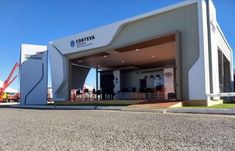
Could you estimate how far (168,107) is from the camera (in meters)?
12.8

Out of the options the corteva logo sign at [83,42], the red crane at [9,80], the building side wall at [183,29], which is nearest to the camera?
the building side wall at [183,29]

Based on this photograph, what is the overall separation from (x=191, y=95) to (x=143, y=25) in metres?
5.63

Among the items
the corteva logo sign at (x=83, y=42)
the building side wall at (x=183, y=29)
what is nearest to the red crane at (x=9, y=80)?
the corteva logo sign at (x=83, y=42)

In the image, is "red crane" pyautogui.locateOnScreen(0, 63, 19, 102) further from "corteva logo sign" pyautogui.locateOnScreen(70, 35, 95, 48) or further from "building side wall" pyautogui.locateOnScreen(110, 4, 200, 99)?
"building side wall" pyautogui.locateOnScreen(110, 4, 200, 99)

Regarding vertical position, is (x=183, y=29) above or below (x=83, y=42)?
below

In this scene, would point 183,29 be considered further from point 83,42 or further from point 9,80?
point 9,80

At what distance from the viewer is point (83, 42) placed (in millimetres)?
20703

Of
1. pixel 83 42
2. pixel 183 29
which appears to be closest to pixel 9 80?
pixel 83 42

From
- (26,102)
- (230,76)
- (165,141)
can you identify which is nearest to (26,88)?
(26,102)

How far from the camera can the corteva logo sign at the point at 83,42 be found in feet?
66.0

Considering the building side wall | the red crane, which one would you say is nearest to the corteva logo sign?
the building side wall

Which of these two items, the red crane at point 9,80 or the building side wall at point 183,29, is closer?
the building side wall at point 183,29

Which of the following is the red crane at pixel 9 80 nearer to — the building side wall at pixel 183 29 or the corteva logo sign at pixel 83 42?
the corteva logo sign at pixel 83 42

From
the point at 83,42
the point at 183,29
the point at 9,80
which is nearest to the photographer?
the point at 183,29
